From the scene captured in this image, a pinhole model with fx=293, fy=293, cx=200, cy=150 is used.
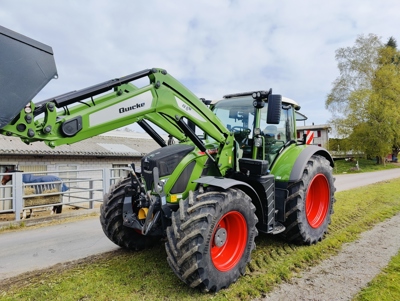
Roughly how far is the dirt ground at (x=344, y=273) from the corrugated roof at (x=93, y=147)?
930 centimetres

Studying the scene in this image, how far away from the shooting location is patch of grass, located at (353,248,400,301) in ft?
9.34

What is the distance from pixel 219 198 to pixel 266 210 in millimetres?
1033

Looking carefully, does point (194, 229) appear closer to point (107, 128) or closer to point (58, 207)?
point (107, 128)

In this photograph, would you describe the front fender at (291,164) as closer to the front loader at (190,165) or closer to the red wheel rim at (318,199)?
the front loader at (190,165)

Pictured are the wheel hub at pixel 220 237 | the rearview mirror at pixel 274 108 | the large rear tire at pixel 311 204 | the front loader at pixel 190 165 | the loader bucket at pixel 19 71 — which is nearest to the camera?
the loader bucket at pixel 19 71

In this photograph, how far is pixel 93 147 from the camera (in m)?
15.1

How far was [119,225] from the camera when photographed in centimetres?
389

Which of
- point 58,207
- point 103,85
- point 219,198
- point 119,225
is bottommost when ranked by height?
point 58,207

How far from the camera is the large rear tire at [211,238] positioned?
2.75 metres

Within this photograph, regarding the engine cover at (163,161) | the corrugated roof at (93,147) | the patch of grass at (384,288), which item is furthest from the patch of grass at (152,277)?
the corrugated roof at (93,147)

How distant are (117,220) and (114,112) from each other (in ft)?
5.42

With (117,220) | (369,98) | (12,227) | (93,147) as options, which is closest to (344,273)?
(117,220)

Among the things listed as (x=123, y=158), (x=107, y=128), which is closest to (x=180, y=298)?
(x=107, y=128)

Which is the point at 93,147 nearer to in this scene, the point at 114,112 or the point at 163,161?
the point at 163,161
